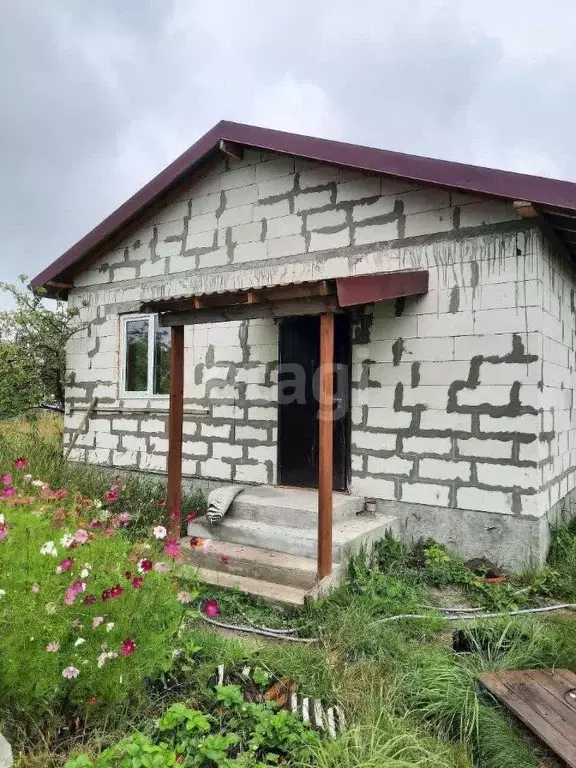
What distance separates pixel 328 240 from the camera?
6461 mm

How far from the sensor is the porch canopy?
4.68m

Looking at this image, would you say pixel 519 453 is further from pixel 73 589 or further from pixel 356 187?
pixel 73 589

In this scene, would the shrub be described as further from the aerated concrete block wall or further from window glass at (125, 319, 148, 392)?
window glass at (125, 319, 148, 392)

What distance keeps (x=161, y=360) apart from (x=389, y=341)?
3527 mm

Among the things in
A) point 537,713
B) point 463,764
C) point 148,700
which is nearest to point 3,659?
point 148,700

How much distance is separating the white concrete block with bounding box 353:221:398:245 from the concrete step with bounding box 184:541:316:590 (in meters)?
3.63

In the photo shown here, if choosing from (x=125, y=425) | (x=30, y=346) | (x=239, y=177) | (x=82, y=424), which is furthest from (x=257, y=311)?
(x=30, y=346)

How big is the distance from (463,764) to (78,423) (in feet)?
24.3

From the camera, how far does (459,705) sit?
2939mm

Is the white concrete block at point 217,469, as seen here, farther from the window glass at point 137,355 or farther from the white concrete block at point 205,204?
the white concrete block at point 205,204

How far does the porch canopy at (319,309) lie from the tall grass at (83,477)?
3.04ft

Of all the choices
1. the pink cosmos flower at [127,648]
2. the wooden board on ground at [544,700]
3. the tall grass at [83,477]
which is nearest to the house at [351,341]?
the tall grass at [83,477]

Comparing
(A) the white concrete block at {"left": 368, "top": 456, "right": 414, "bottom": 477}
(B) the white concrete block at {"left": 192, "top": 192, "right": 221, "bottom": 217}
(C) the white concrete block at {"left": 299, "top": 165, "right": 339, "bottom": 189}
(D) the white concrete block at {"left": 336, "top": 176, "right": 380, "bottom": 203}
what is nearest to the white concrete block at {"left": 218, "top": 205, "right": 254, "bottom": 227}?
(B) the white concrete block at {"left": 192, "top": 192, "right": 221, "bottom": 217}

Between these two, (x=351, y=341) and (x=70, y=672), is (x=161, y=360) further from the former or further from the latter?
(x=70, y=672)
